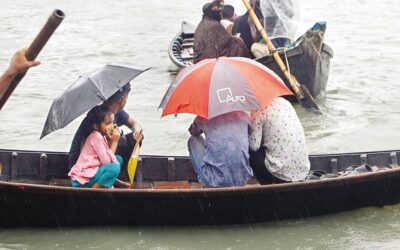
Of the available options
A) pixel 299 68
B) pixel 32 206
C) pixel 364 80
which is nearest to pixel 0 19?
pixel 364 80

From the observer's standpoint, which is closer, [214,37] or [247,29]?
[214,37]

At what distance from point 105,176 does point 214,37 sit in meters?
4.17

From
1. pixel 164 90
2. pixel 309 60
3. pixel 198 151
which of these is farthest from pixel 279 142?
pixel 164 90

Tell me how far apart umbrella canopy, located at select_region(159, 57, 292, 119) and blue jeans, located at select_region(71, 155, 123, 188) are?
2.04 ft

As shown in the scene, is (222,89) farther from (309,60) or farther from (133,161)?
(309,60)

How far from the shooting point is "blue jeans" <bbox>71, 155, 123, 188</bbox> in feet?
21.4

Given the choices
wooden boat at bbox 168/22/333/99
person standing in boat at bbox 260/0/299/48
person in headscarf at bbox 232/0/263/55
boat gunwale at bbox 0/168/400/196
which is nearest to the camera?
boat gunwale at bbox 0/168/400/196

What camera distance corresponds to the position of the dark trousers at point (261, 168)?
21.4 feet

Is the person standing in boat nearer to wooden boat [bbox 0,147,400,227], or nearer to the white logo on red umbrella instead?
wooden boat [bbox 0,147,400,227]

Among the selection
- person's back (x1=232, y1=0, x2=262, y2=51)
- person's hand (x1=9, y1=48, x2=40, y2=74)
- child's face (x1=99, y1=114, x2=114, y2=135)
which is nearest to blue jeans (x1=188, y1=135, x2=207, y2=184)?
child's face (x1=99, y1=114, x2=114, y2=135)

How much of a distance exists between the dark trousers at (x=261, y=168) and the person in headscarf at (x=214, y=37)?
382cm

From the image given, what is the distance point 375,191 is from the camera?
670 centimetres

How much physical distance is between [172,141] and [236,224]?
3941 mm

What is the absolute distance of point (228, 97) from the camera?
614 cm
